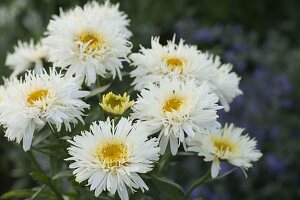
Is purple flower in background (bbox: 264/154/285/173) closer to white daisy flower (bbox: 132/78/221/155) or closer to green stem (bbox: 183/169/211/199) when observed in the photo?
green stem (bbox: 183/169/211/199)

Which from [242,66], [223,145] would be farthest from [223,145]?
[242,66]

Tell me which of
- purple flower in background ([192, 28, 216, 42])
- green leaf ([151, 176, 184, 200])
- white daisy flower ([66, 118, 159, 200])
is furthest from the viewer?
purple flower in background ([192, 28, 216, 42])

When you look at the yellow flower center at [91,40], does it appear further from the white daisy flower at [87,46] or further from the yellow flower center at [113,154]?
the yellow flower center at [113,154]

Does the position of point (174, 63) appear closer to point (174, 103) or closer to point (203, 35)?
point (174, 103)

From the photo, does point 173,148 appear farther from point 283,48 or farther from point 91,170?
point 283,48

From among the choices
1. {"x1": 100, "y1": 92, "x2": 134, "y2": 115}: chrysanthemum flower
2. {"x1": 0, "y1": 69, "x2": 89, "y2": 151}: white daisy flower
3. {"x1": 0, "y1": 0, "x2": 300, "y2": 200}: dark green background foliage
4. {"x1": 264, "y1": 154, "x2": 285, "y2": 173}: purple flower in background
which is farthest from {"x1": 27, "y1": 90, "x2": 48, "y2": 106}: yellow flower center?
{"x1": 264, "y1": 154, "x2": 285, "y2": 173}: purple flower in background

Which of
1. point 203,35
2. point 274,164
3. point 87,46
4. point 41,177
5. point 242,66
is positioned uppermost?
point 203,35

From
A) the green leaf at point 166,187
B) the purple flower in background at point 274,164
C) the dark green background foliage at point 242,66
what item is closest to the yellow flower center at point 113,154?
the green leaf at point 166,187
